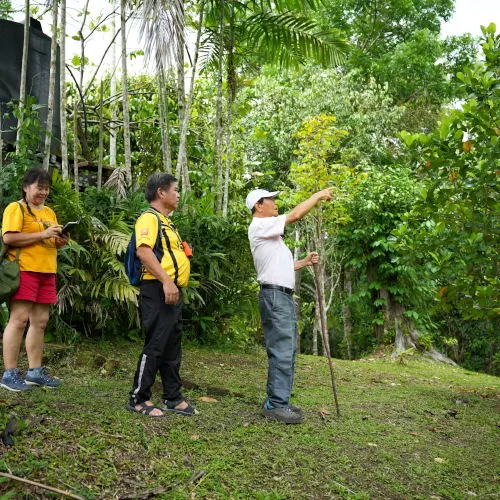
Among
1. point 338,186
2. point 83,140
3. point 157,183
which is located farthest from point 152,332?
point 338,186

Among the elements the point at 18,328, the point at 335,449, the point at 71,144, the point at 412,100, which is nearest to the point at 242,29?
the point at 71,144

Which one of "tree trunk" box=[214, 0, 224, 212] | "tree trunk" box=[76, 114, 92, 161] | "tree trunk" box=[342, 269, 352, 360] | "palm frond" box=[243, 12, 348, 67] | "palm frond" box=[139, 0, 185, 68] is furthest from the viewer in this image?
"tree trunk" box=[342, 269, 352, 360]

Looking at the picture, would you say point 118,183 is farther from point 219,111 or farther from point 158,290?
point 158,290

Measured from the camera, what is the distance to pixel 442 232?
6.46 m

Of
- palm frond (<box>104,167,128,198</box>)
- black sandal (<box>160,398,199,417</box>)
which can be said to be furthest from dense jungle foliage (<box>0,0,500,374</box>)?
black sandal (<box>160,398,199,417</box>)

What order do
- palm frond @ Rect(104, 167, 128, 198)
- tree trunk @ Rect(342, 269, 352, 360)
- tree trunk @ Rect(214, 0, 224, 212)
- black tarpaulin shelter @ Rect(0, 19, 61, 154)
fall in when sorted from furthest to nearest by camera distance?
tree trunk @ Rect(342, 269, 352, 360)
tree trunk @ Rect(214, 0, 224, 212)
black tarpaulin shelter @ Rect(0, 19, 61, 154)
palm frond @ Rect(104, 167, 128, 198)

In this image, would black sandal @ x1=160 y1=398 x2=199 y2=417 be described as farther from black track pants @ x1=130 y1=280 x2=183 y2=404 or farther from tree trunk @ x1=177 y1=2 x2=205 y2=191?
tree trunk @ x1=177 y1=2 x2=205 y2=191

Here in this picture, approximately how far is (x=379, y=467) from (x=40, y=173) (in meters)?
3.23

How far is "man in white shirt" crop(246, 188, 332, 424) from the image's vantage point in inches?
183

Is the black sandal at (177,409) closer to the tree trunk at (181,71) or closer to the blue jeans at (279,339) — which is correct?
the blue jeans at (279,339)

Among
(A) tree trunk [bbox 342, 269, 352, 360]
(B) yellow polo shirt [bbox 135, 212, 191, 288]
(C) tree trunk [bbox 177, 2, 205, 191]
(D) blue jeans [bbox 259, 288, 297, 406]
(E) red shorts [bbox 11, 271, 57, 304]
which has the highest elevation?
(C) tree trunk [bbox 177, 2, 205, 191]

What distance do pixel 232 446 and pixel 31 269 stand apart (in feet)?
6.71

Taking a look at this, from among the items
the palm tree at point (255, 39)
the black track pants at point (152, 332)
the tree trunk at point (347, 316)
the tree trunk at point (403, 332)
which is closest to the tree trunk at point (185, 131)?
the palm tree at point (255, 39)

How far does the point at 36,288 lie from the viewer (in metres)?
4.67
